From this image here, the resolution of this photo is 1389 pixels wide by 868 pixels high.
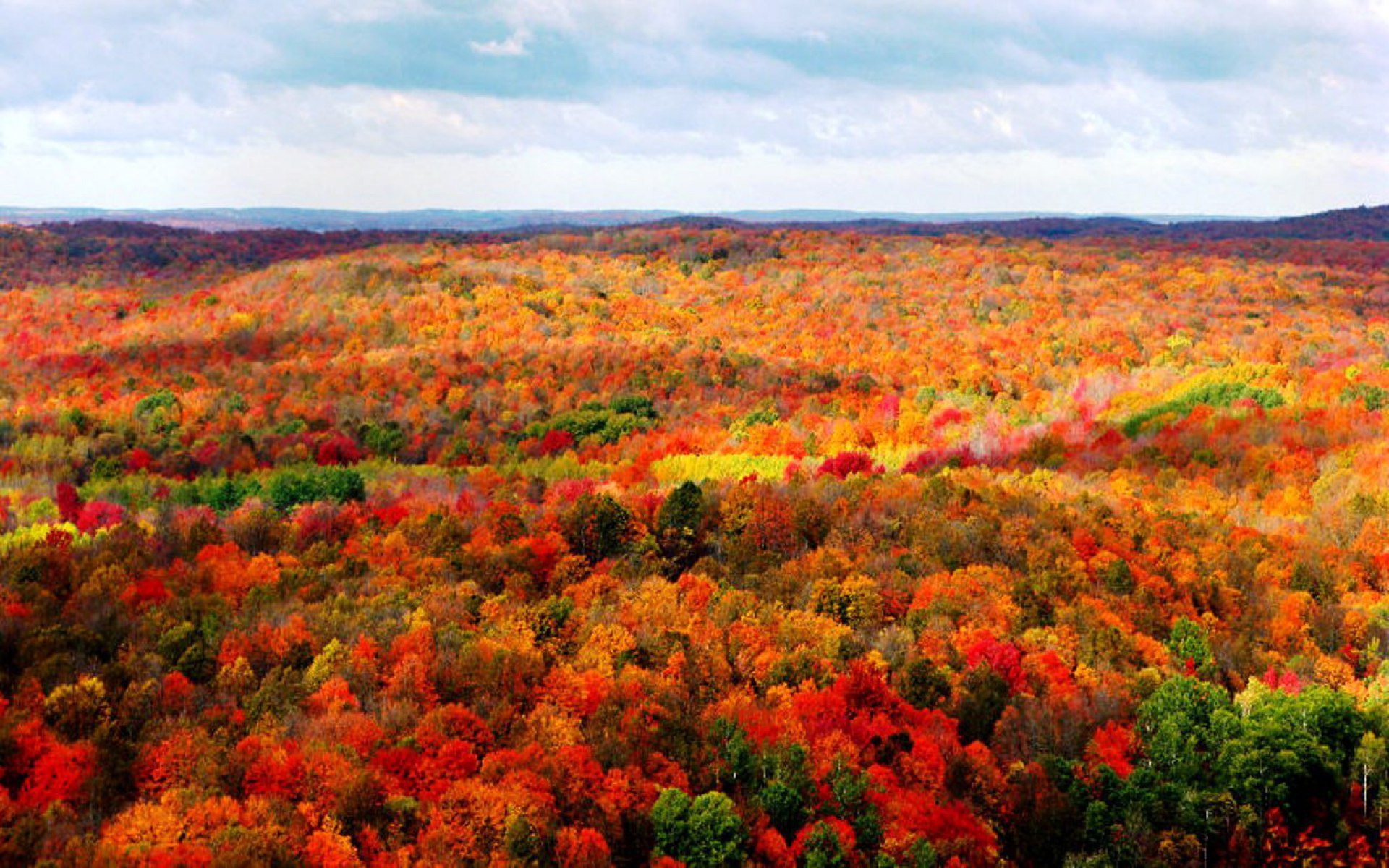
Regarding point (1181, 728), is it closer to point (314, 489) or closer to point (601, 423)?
point (314, 489)

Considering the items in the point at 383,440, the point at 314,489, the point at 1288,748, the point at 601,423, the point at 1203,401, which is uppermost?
the point at 1203,401

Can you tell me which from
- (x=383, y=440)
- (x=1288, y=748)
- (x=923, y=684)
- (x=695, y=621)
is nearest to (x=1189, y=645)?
(x=1288, y=748)

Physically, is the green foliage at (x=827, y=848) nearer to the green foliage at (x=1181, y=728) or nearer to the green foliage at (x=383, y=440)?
the green foliage at (x=1181, y=728)

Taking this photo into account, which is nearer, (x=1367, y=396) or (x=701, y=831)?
(x=701, y=831)

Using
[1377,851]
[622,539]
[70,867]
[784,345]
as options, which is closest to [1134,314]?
[784,345]

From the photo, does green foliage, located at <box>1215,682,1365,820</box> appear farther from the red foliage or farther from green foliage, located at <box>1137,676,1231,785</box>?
the red foliage

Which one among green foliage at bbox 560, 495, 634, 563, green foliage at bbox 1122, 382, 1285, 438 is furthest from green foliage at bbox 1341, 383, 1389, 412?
green foliage at bbox 560, 495, 634, 563

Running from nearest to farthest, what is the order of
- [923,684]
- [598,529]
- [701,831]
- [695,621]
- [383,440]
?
1. [701,831]
2. [923,684]
3. [695,621]
4. [598,529]
5. [383,440]
